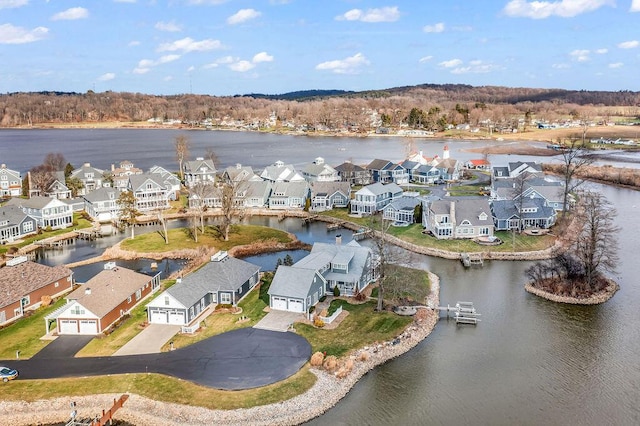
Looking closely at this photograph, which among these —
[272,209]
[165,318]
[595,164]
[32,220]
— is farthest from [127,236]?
[595,164]

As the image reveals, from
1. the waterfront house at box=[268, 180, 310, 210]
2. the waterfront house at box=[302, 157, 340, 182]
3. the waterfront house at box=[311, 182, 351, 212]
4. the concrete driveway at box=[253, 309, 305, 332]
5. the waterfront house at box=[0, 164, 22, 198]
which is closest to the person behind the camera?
the concrete driveway at box=[253, 309, 305, 332]

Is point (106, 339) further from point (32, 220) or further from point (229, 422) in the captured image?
point (32, 220)

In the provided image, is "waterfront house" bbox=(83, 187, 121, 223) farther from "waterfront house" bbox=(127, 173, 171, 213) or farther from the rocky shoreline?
the rocky shoreline

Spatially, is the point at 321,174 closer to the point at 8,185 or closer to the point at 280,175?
the point at 280,175

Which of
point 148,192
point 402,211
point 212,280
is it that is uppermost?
point 148,192

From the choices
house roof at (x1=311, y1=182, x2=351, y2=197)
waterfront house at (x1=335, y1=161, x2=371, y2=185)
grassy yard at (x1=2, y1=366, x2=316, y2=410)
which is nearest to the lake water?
grassy yard at (x1=2, y1=366, x2=316, y2=410)

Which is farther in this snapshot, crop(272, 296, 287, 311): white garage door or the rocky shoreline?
crop(272, 296, 287, 311): white garage door

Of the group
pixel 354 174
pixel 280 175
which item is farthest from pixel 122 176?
pixel 354 174

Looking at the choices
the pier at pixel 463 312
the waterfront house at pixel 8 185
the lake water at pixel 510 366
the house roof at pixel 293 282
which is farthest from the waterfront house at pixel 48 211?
the pier at pixel 463 312
